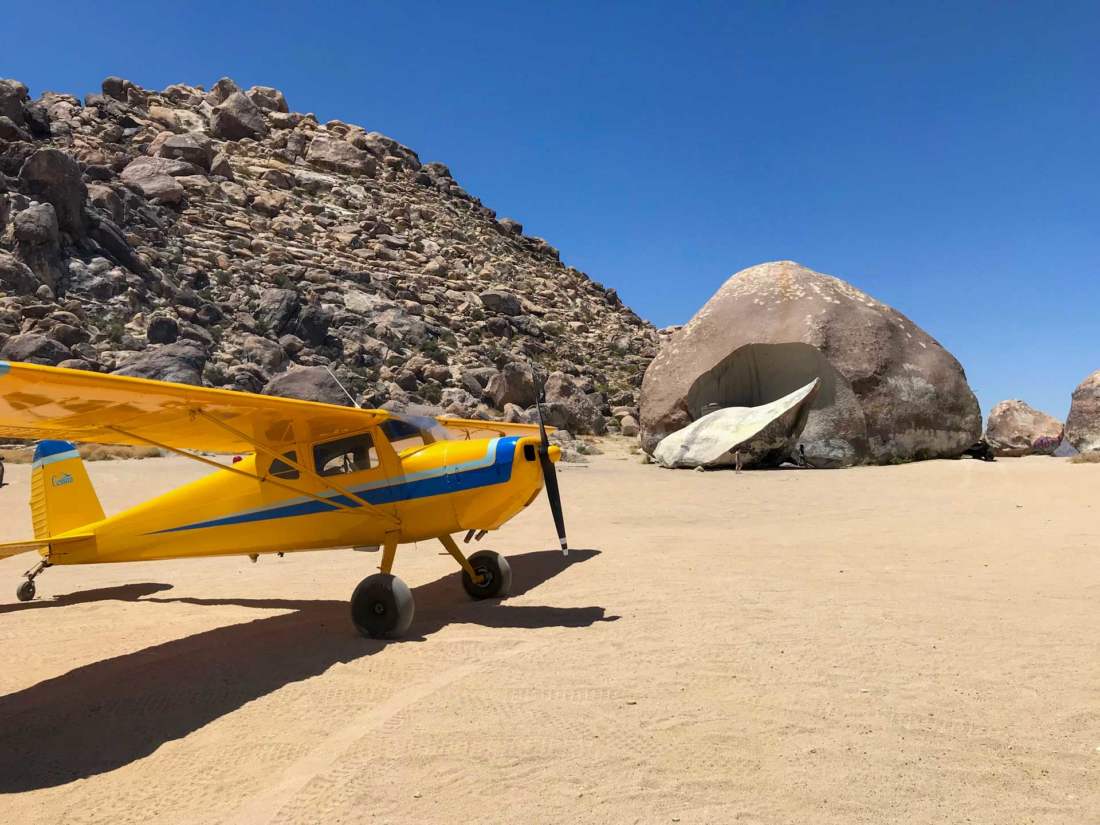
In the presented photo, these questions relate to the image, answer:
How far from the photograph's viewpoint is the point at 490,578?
25.4 feet

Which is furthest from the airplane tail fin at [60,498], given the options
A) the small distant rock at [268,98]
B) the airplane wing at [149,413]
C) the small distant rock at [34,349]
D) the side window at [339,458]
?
the small distant rock at [268,98]

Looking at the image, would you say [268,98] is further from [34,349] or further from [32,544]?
[32,544]

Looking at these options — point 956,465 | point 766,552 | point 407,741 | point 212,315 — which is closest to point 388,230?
point 212,315

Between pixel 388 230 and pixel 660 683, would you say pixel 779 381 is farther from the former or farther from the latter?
pixel 388 230

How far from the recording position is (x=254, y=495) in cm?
718

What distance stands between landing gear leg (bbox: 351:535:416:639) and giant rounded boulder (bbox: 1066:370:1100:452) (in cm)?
2185

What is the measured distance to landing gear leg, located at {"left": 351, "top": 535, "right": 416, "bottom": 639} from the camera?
6.07 metres

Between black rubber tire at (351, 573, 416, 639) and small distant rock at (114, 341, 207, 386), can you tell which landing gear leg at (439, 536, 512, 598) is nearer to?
black rubber tire at (351, 573, 416, 639)

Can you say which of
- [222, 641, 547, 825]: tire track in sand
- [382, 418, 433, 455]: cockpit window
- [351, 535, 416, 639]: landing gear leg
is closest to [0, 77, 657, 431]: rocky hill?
[382, 418, 433, 455]: cockpit window

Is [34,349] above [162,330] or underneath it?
underneath

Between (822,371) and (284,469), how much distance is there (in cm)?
1571

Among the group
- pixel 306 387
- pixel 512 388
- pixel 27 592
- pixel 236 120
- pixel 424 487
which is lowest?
pixel 27 592

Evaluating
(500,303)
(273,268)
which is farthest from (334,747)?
(500,303)

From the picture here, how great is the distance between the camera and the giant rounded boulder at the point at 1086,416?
2030cm
